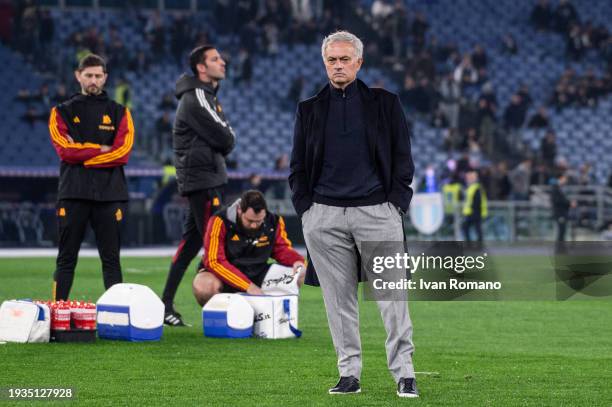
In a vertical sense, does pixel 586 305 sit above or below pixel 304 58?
below

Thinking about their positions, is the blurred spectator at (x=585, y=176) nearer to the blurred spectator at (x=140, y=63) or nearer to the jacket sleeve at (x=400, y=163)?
the blurred spectator at (x=140, y=63)

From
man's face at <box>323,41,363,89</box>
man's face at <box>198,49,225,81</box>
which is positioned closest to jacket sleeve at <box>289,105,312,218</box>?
man's face at <box>323,41,363,89</box>

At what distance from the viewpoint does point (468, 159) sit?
3044 centimetres

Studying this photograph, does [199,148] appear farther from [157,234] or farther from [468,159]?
[468,159]

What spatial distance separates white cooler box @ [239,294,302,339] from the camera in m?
9.32

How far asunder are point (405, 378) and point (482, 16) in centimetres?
3214

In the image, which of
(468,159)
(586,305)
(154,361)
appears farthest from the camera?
(468,159)

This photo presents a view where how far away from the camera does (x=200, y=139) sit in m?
10.4

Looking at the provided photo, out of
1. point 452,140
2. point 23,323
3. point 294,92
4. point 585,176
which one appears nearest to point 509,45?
point 452,140

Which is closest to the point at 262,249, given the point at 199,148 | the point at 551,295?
the point at 199,148

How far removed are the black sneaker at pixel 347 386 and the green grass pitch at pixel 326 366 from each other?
0.05 meters

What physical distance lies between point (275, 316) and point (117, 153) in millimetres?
1640

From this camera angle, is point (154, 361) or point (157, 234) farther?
point (157, 234)

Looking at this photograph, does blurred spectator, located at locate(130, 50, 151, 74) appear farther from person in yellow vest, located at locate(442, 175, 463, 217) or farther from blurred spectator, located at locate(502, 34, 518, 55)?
blurred spectator, located at locate(502, 34, 518, 55)
